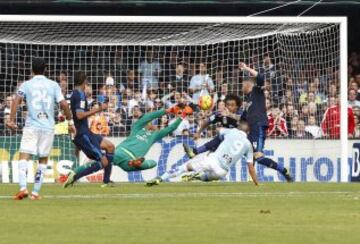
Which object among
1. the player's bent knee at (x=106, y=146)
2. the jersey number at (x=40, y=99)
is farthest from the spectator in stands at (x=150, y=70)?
the jersey number at (x=40, y=99)

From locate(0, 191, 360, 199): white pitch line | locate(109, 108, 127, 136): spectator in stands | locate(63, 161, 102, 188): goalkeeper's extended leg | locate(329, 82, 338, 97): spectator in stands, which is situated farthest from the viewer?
locate(329, 82, 338, 97): spectator in stands

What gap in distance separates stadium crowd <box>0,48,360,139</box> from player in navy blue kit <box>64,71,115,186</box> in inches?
200

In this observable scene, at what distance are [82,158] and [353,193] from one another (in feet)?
30.4

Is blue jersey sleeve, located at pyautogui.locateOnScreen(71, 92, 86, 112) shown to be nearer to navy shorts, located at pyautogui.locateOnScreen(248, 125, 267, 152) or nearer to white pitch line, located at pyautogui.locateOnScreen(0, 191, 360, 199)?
white pitch line, located at pyautogui.locateOnScreen(0, 191, 360, 199)

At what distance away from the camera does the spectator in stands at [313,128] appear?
94.6 ft

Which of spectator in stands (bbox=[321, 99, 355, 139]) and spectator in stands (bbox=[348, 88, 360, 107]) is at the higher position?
spectator in stands (bbox=[348, 88, 360, 107])

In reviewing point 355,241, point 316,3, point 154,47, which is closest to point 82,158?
point 154,47

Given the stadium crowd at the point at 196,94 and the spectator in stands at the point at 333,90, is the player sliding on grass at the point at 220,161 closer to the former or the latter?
the stadium crowd at the point at 196,94

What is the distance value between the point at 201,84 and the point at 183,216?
14.5m

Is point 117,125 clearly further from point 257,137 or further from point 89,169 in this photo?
point 89,169

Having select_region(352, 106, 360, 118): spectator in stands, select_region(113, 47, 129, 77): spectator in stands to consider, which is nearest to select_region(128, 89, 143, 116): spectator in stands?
select_region(113, 47, 129, 77): spectator in stands

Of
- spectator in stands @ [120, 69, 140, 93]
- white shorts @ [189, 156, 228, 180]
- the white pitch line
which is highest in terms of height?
spectator in stands @ [120, 69, 140, 93]

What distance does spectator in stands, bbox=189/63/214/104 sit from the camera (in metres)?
29.4

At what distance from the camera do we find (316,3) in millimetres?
32156
